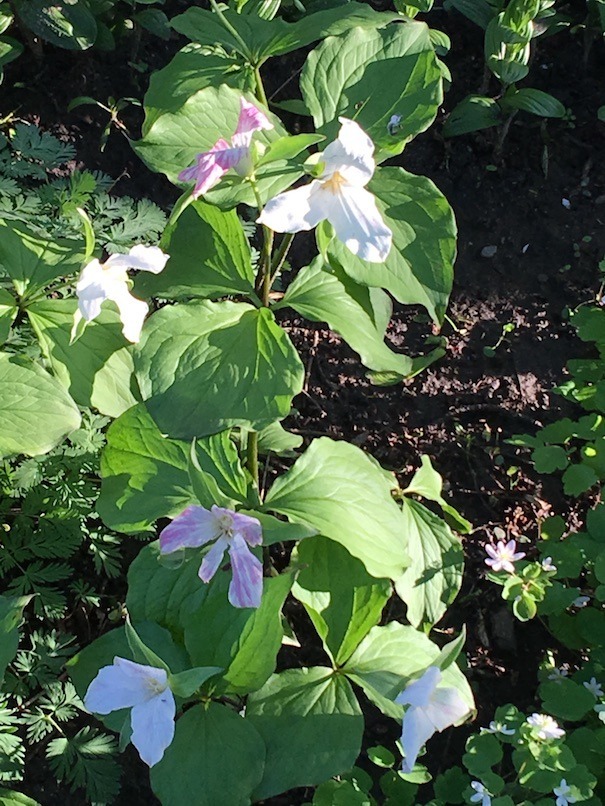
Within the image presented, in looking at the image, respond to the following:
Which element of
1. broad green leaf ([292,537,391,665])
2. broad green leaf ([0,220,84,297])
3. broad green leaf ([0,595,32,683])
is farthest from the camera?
broad green leaf ([292,537,391,665])

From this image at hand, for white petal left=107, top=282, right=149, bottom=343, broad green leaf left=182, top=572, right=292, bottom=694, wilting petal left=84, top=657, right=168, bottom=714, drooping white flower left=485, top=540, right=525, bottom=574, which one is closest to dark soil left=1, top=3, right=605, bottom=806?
drooping white flower left=485, top=540, right=525, bottom=574

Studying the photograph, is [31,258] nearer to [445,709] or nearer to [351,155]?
[351,155]

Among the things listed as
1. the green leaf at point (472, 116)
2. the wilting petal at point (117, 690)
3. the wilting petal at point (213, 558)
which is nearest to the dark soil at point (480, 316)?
the green leaf at point (472, 116)

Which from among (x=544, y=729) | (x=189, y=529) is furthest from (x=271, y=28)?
(x=544, y=729)

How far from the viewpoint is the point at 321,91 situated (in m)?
1.21

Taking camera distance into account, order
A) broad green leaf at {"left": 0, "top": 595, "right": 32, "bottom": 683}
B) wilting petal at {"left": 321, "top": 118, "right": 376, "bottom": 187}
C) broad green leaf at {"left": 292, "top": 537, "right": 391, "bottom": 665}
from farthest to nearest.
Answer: broad green leaf at {"left": 292, "top": 537, "right": 391, "bottom": 665} → broad green leaf at {"left": 0, "top": 595, "right": 32, "bottom": 683} → wilting petal at {"left": 321, "top": 118, "right": 376, "bottom": 187}

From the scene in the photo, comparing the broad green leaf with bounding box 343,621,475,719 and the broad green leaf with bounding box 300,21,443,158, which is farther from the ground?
the broad green leaf with bounding box 300,21,443,158

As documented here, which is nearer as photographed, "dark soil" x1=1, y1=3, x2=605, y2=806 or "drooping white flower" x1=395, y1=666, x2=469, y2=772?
"drooping white flower" x1=395, y1=666, x2=469, y2=772

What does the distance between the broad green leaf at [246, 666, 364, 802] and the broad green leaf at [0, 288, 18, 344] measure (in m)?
0.72

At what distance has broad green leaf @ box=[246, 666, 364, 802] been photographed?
1.27 metres

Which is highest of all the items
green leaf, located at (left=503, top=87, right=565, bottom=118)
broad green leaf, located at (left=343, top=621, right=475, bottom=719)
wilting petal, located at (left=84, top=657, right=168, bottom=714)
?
green leaf, located at (left=503, top=87, right=565, bottom=118)

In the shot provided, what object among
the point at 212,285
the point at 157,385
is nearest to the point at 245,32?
the point at 212,285

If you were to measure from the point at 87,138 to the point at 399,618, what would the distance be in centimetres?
172

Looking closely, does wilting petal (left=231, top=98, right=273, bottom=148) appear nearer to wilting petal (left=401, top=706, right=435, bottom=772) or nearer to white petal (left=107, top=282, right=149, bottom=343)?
white petal (left=107, top=282, right=149, bottom=343)
